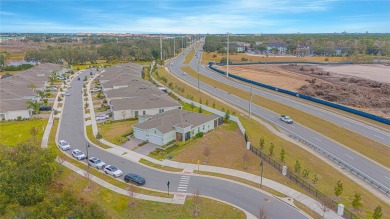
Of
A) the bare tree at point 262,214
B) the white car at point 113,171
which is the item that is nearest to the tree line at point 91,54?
the white car at point 113,171

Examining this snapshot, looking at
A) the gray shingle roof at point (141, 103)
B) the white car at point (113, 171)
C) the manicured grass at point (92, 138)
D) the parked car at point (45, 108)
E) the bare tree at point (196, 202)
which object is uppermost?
the gray shingle roof at point (141, 103)

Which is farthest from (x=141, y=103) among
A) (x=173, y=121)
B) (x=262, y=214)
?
(x=262, y=214)

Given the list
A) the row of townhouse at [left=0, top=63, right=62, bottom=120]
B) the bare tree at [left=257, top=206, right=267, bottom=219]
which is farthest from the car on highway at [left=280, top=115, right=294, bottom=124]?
the row of townhouse at [left=0, top=63, right=62, bottom=120]

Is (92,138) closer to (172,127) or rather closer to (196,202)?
(172,127)

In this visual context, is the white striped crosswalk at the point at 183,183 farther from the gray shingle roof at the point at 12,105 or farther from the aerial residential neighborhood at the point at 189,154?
the gray shingle roof at the point at 12,105

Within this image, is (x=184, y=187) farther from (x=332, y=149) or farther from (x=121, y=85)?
(x=121, y=85)

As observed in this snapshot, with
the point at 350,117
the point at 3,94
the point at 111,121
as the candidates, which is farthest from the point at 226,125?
the point at 3,94
